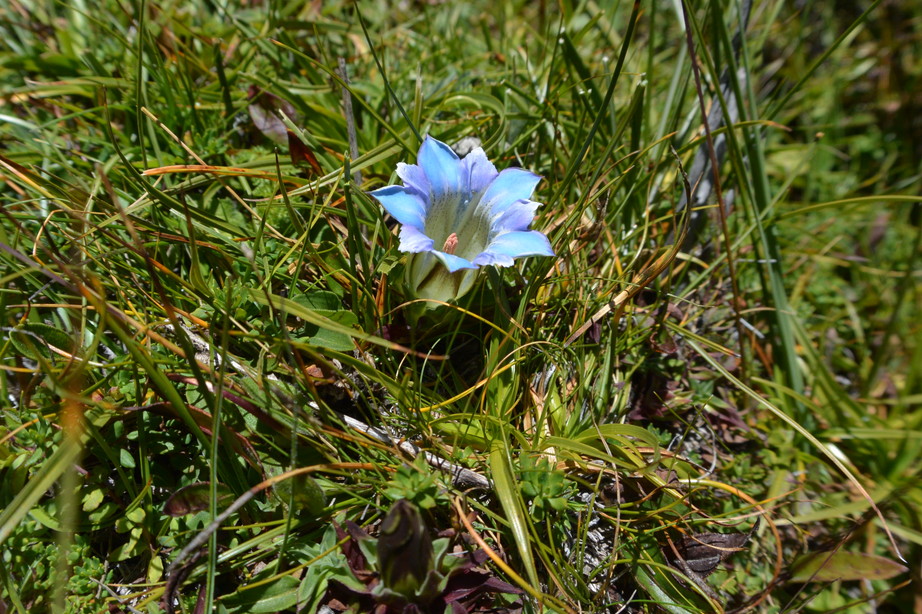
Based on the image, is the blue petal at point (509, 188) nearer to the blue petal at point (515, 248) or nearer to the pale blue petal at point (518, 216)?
the pale blue petal at point (518, 216)

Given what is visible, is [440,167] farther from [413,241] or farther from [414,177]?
[413,241]

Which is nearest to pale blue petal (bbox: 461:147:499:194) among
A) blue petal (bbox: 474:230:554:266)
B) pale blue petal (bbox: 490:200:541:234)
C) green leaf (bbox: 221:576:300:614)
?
pale blue petal (bbox: 490:200:541:234)

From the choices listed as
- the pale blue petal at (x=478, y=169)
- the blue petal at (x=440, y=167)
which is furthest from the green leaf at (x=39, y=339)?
the pale blue petal at (x=478, y=169)

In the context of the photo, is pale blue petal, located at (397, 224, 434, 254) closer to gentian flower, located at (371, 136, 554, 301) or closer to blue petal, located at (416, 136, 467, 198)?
gentian flower, located at (371, 136, 554, 301)

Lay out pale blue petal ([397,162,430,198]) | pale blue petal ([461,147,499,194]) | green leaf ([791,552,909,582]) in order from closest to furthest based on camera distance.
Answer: pale blue petal ([397,162,430,198]) < pale blue petal ([461,147,499,194]) < green leaf ([791,552,909,582])

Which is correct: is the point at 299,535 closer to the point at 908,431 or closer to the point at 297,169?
the point at 297,169

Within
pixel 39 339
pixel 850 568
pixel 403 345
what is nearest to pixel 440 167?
pixel 403 345
